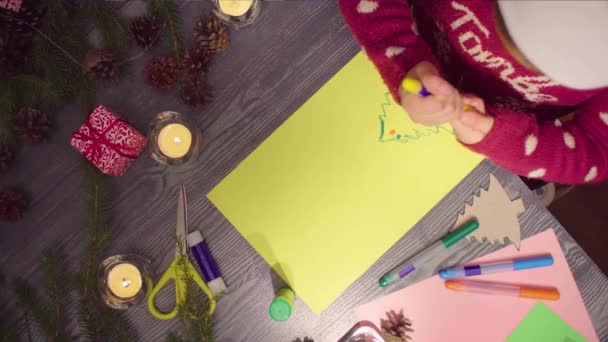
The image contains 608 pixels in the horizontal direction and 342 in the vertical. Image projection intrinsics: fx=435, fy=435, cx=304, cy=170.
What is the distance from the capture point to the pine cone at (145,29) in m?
0.61

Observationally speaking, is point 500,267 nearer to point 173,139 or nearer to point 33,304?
point 173,139

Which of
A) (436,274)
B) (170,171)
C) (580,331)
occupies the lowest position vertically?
(580,331)

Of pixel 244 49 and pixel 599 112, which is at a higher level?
pixel 244 49

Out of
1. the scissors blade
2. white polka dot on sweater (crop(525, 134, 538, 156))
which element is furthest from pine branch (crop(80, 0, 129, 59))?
white polka dot on sweater (crop(525, 134, 538, 156))

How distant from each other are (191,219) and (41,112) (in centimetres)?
26

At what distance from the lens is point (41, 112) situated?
0.62 m

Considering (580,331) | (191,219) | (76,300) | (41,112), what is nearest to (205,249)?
(191,219)

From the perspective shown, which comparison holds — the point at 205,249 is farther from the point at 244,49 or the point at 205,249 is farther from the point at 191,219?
the point at 244,49

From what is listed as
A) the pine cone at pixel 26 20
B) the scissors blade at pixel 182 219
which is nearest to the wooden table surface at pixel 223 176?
the scissors blade at pixel 182 219

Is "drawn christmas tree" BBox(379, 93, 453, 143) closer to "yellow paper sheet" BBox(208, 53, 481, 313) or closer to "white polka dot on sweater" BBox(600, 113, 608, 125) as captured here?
"yellow paper sheet" BBox(208, 53, 481, 313)

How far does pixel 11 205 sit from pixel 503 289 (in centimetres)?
71

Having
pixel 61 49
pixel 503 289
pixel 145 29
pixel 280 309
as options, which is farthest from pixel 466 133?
pixel 61 49

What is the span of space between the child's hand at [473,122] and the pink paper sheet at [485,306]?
189 mm

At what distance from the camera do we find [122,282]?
0.61m
